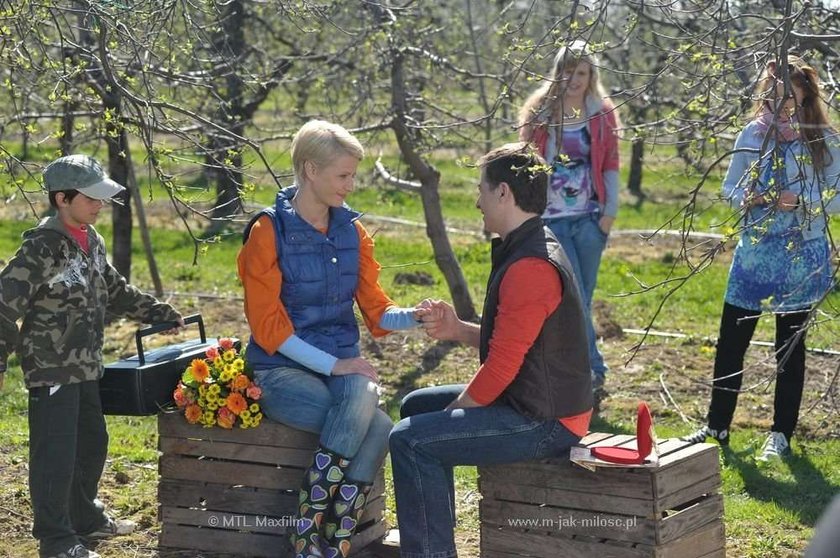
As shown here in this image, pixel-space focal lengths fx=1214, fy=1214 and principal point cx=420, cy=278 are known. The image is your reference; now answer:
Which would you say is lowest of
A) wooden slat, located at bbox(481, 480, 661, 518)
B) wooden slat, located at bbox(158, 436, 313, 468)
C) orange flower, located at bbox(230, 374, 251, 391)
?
wooden slat, located at bbox(481, 480, 661, 518)

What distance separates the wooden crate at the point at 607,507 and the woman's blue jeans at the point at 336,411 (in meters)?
0.44

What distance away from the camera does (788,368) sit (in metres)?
6.24

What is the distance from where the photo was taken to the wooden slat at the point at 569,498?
421cm

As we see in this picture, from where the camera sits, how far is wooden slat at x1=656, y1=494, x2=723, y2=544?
420cm

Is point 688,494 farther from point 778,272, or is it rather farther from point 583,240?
point 583,240

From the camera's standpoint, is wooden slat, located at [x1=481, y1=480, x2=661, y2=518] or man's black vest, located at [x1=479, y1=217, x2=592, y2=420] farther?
man's black vest, located at [x1=479, y1=217, x2=592, y2=420]

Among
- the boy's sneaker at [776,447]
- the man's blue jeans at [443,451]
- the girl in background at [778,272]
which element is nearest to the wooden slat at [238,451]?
the man's blue jeans at [443,451]

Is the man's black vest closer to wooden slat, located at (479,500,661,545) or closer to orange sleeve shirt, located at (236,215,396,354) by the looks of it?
wooden slat, located at (479,500,661,545)

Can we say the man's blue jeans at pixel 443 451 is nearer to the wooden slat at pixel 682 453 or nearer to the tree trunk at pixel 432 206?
the wooden slat at pixel 682 453

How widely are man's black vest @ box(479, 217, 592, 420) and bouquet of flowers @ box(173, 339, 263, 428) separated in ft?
3.52

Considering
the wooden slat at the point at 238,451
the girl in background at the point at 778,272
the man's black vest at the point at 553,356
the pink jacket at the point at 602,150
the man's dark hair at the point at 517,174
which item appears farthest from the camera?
the pink jacket at the point at 602,150

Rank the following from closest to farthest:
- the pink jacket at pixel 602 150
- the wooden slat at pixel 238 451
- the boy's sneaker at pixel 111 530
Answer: the wooden slat at pixel 238 451 < the boy's sneaker at pixel 111 530 < the pink jacket at pixel 602 150

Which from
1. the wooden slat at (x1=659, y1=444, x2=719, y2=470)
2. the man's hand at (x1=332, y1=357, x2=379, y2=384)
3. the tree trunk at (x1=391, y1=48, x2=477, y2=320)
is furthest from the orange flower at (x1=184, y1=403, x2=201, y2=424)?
the tree trunk at (x1=391, y1=48, x2=477, y2=320)

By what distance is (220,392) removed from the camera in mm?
4824
